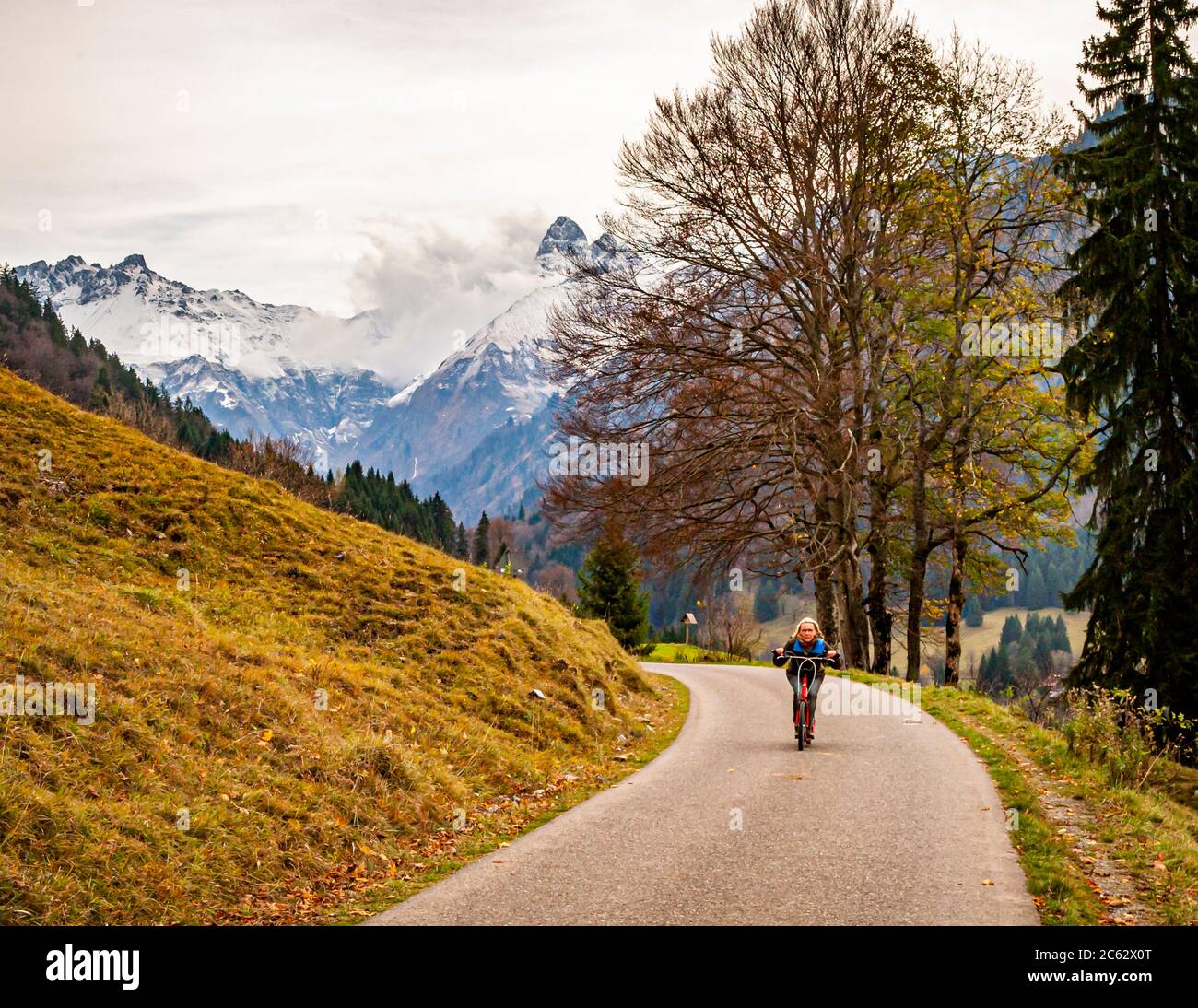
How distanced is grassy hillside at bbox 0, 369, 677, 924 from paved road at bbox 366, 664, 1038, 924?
3.03ft

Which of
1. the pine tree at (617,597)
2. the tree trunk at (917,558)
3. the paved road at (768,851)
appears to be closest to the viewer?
the paved road at (768,851)

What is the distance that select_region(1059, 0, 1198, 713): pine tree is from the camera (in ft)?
65.7

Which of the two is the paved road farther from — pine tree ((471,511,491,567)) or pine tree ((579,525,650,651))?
pine tree ((471,511,491,567))

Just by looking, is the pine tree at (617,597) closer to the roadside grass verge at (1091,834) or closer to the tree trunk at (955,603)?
the tree trunk at (955,603)

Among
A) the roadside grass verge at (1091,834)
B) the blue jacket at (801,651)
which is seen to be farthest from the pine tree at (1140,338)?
the blue jacket at (801,651)

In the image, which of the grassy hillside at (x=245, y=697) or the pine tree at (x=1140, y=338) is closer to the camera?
the grassy hillside at (x=245, y=697)

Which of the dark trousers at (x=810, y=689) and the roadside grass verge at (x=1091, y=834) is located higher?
the dark trousers at (x=810, y=689)

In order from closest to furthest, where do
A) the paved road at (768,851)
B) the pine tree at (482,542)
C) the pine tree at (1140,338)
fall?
the paved road at (768,851) → the pine tree at (1140,338) → the pine tree at (482,542)

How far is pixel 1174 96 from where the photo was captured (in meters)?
21.2

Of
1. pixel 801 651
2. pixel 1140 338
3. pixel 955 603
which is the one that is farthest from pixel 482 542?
pixel 801 651

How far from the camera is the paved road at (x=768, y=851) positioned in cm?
689

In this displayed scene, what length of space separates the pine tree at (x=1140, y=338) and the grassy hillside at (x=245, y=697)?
10.0m

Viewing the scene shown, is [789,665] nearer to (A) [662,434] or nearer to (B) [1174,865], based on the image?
(B) [1174,865]
